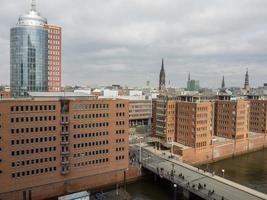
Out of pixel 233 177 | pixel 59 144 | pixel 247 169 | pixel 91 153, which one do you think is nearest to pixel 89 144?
pixel 91 153

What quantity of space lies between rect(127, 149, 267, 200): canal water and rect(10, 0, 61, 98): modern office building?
99.6m

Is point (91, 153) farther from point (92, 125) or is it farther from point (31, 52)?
point (31, 52)

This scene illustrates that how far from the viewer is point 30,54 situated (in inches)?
6363

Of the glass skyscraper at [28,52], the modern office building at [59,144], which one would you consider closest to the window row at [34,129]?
the modern office building at [59,144]

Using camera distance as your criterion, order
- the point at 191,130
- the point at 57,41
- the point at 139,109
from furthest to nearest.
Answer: the point at 139,109 → the point at 57,41 → the point at 191,130

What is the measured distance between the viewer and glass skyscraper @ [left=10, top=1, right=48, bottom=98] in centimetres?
16050

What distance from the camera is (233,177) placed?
96.5 meters

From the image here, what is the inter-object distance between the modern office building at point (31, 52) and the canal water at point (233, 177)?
99584 millimetres

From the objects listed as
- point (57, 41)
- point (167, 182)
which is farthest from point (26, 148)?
point (57, 41)

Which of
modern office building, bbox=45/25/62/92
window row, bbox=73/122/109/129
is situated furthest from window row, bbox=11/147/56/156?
modern office building, bbox=45/25/62/92

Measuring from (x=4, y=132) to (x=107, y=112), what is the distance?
27358 millimetres

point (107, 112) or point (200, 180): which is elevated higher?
point (107, 112)

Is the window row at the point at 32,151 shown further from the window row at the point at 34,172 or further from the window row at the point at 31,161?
the window row at the point at 34,172

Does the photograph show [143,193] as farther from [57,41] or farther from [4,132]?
[57,41]
